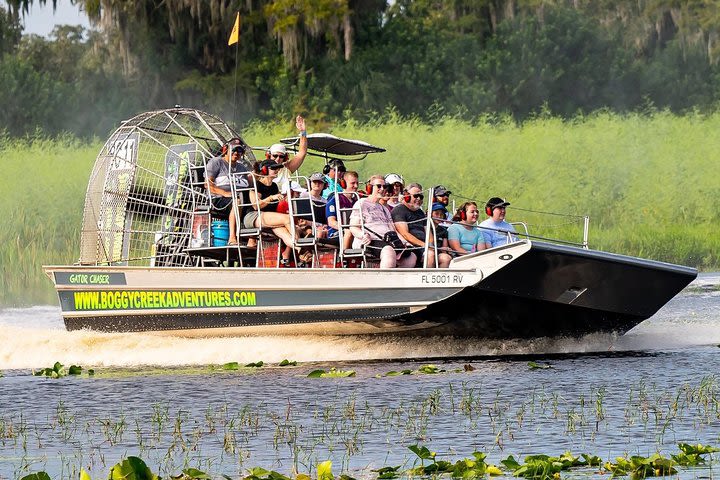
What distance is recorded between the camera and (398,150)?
37.6 m

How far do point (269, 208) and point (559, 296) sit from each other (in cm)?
365

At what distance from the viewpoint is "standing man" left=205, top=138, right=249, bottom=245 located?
731 inches

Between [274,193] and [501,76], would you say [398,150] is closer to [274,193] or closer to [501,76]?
[501,76]

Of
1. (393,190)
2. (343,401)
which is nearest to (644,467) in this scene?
(343,401)

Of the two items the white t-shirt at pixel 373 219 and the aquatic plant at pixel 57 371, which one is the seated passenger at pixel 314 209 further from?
the aquatic plant at pixel 57 371

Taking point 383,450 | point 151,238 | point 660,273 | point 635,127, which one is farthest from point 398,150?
point 383,450

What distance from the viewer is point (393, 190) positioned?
18047 millimetres

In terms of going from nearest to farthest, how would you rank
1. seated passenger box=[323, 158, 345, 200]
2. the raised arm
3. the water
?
1. the water
2. the raised arm
3. seated passenger box=[323, 158, 345, 200]

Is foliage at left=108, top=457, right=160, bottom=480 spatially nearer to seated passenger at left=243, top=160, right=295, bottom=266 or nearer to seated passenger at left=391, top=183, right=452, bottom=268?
seated passenger at left=391, top=183, right=452, bottom=268

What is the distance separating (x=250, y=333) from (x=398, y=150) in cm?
1923

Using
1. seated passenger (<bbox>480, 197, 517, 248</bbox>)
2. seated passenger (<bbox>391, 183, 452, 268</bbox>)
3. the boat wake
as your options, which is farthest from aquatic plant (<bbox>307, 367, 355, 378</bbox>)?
seated passenger (<bbox>480, 197, 517, 248</bbox>)

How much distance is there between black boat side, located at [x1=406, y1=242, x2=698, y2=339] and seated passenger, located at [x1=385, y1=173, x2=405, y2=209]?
1492 millimetres

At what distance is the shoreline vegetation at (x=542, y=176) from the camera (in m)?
33.4

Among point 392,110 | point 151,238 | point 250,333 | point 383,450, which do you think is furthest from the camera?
point 392,110
